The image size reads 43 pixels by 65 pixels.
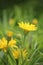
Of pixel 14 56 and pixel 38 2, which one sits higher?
pixel 14 56

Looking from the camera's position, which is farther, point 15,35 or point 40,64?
point 15,35

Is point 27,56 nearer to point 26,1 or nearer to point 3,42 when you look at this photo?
point 3,42

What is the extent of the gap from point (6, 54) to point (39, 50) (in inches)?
5.6

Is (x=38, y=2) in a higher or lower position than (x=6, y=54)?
lower

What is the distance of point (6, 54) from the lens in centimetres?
94

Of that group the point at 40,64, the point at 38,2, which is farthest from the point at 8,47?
the point at 38,2

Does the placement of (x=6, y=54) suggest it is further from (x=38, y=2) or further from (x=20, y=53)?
(x=38, y=2)

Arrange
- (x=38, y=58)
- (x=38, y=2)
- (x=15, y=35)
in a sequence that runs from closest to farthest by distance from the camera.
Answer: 1. (x=38, y=58)
2. (x=15, y=35)
3. (x=38, y=2)

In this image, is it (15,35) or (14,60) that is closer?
(14,60)

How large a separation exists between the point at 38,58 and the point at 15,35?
0.50m

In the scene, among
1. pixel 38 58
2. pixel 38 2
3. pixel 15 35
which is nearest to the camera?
pixel 38 58

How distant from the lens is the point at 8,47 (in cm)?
93

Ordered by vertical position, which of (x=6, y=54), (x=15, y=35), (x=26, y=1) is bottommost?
(x=26, y=1)

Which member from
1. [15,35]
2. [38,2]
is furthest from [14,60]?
[38,2]
